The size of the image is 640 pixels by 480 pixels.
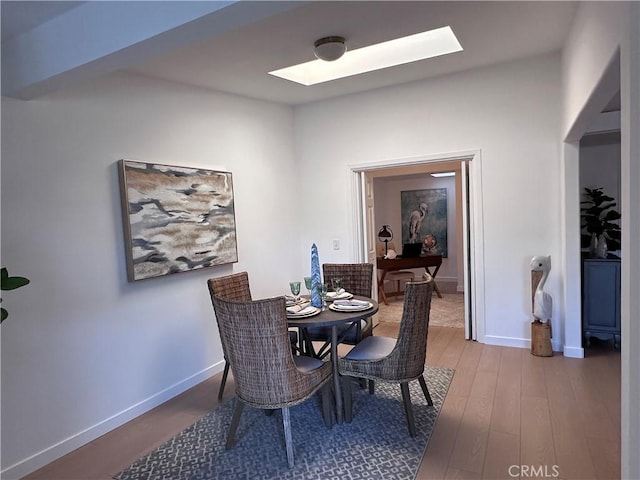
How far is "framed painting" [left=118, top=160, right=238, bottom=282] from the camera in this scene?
9.41 feet

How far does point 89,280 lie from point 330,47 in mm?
2273

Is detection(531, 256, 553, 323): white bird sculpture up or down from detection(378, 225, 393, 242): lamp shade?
down

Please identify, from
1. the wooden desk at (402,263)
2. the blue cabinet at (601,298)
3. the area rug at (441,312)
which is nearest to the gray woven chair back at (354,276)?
the area rug at (441,312)

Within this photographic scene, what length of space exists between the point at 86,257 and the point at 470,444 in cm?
268

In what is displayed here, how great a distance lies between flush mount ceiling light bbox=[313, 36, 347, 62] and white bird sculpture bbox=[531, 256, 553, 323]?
2.46 m

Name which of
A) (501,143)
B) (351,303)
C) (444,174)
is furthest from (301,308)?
(444,174)

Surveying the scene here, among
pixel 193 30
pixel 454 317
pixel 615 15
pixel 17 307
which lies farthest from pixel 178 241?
pixel 454 317

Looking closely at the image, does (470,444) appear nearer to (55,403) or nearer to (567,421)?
(567,421)

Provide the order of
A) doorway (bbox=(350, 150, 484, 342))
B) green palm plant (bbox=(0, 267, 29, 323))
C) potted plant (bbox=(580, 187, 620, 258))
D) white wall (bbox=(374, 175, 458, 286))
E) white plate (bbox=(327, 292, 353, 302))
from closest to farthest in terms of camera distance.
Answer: green palm plant (bbox=(0, 267, 29, 323))
white plate (bbox=(327, 292, 353, 302))
potted plant (bbox=(580, 187, 620, 258))
doorway (bbox=(350, 150, 484, 342))
white wall (bbox=(374, 175, 458, 286))

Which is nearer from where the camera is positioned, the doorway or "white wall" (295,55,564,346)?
"white wall" (295,55,564,346)

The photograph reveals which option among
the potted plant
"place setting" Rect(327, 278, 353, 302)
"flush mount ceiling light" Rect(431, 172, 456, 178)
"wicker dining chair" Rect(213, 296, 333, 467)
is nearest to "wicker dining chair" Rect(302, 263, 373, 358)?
"place setting" Rect(327, 278, 353, 302)

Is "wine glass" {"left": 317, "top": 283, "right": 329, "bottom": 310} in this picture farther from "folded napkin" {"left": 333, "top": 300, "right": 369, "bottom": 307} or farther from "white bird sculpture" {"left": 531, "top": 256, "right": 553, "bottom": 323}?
"white bird sculpture" {"left": 531, "top": 256, "right": 553, "bottom": 323}

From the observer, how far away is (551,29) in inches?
112

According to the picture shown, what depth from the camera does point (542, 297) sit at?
3523 mm
